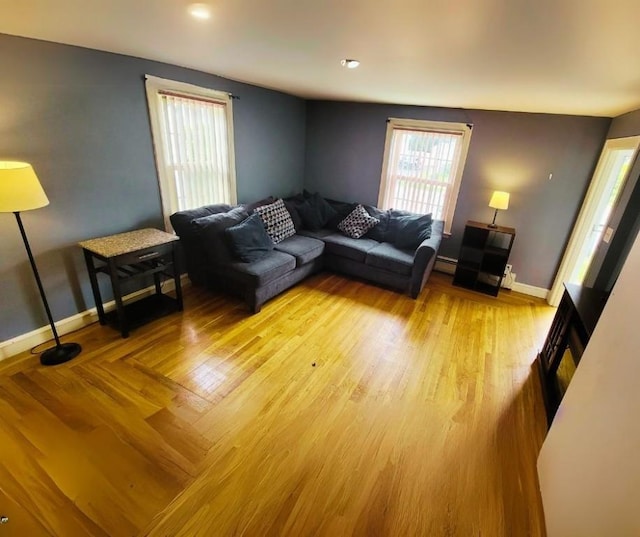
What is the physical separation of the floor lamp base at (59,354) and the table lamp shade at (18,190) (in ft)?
3.63

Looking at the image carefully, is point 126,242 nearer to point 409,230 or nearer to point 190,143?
point 190,143

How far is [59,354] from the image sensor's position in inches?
92.0

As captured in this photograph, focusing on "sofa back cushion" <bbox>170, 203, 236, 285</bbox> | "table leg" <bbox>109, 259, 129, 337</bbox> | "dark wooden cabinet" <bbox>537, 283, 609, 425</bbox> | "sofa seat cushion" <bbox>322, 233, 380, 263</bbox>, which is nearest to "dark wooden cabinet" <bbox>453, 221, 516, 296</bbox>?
"sofa seat cushion" <bbox>322, 233, 380, 263</bbox>

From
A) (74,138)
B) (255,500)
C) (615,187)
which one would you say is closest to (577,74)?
(615,187)

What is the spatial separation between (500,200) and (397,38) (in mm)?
2736

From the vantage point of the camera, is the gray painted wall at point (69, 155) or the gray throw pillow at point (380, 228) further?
the gray throw pillow at point (380, 228)

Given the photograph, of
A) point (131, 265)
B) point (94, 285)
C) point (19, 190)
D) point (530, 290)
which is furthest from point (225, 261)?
point (530, 290)

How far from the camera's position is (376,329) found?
304 cm

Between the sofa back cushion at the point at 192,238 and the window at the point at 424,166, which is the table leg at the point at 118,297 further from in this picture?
the window at the point at 424,166

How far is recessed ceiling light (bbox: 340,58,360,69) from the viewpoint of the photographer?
6.72ft

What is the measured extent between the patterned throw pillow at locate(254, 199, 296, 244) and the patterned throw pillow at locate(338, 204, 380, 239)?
0.75m

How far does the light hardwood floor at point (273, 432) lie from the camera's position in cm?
148

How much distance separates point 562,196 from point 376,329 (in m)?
2.73

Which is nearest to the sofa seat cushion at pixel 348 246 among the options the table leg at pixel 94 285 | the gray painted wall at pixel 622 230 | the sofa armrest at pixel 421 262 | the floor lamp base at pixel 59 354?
the sofa armrest at pixel 421 262
